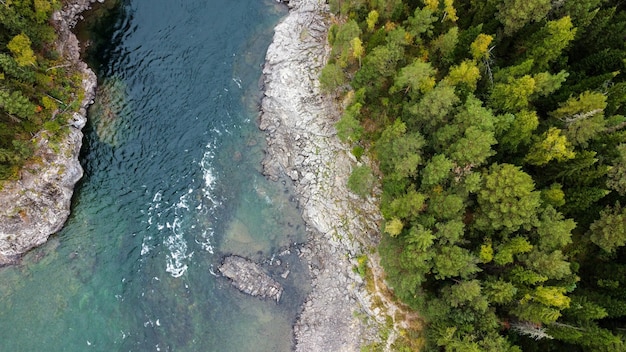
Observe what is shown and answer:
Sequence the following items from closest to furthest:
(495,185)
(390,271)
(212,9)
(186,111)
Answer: (495,185), (390,271), (186,111), (212,9)

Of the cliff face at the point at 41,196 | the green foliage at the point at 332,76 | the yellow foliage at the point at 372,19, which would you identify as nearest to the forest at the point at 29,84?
the cliff face at the point at 41,196

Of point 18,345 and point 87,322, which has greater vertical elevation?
point 87,322

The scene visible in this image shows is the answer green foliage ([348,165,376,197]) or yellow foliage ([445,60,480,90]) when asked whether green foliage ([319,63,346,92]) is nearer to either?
green foliage ([348,165,376,197])

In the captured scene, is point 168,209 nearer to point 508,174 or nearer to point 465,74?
point 465,74

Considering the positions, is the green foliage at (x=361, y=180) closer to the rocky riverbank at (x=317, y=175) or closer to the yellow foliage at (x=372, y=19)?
the rocky riverbank at (x=317, y=175)

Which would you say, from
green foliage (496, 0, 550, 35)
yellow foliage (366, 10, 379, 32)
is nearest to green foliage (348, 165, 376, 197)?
yellow foliage (366, 10, 379, 32)

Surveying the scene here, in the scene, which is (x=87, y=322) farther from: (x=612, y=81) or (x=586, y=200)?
(x=612, y=81)

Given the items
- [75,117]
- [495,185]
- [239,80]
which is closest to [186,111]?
[239,80]
